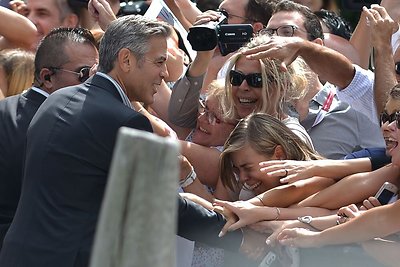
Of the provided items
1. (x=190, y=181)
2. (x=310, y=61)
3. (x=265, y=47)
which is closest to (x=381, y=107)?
(x=310, y=61)

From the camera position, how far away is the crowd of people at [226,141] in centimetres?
335

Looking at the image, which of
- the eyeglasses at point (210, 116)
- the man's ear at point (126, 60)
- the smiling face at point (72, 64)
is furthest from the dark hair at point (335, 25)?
the man's ear at point (126, 60)

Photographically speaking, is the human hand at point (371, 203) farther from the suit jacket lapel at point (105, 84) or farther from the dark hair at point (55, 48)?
the dark hair at point (55, 48)

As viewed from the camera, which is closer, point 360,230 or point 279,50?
point 360,230

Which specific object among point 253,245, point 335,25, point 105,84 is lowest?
point 335,25

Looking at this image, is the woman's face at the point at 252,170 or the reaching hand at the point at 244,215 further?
the woman's face at the point at 252,170

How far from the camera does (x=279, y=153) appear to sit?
12.6ft

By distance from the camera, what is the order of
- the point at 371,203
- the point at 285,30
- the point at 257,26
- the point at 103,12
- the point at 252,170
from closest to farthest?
the point at 371,203
the point at 252,170
the point at 285,30
the point at 103,12
the point at 257,26

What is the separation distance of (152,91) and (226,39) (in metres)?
0.94

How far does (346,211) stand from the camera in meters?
3.37

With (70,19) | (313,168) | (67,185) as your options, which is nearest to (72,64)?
(67,185)

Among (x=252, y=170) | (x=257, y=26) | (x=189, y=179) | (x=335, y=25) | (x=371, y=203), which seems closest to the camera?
(x=371, y=203)

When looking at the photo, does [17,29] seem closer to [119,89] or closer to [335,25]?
[335,25]

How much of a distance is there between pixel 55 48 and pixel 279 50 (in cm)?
107
